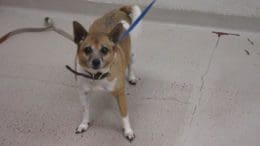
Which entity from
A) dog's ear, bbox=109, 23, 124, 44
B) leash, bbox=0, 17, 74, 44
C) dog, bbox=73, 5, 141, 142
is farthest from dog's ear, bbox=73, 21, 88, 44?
leash, bbox=0, 17, 74, 44

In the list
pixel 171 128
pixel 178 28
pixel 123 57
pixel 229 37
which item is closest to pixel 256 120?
pixel 171 128

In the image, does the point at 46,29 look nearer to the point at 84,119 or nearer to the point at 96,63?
the point at 84,119

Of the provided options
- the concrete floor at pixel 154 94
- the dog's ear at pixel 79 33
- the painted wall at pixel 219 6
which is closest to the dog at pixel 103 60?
the dog's ear at pixel 79 33

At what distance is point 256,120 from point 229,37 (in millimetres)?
877

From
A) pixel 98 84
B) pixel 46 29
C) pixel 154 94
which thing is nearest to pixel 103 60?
pixel 98 84

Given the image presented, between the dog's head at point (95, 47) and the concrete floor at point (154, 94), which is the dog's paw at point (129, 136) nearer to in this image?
the concrete floor at point (154, 94)

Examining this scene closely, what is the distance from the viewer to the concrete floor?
1.73 meters

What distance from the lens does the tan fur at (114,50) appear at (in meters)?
1.48

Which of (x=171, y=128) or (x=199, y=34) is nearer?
(x=171, y=128)

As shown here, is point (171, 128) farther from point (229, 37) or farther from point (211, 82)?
point (229, 37)

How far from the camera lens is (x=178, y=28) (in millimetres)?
2674

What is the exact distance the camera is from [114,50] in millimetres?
1528

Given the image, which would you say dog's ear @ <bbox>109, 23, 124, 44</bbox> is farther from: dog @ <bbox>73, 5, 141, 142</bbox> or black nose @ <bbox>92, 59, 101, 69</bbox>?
black nose @ <bbox>92, 59, 101, 69</bbox>

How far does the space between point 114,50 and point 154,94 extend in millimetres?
544
